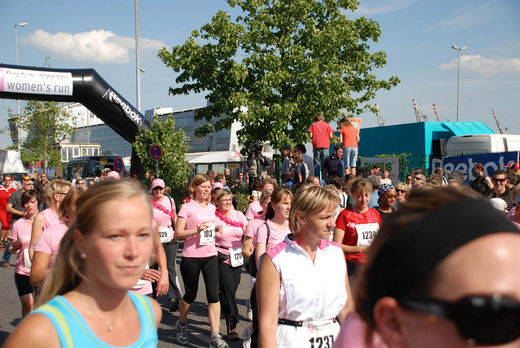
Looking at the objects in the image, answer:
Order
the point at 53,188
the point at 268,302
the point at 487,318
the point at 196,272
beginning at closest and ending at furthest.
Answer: the point at 487,318 < the point at 268,302 < the point at 53,188 < the point at 196,272

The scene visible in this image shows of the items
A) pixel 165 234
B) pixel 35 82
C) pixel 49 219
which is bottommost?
pixel 165 234

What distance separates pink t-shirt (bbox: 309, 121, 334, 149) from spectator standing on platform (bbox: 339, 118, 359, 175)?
38 centimetres

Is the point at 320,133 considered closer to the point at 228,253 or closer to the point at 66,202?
the point at 228,253

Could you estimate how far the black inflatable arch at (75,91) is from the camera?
55.5 feet

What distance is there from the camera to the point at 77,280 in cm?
200

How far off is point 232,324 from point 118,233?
501cm

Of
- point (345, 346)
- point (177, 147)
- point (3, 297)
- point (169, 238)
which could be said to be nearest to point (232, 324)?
point (169, 238)

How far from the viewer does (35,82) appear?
56.2ft

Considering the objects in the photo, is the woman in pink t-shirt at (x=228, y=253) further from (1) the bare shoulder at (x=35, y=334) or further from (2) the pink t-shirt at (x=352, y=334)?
(2) the pink t-shirt at (x=352, y=334)

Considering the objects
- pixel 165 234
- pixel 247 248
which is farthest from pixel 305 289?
pixel 165 234

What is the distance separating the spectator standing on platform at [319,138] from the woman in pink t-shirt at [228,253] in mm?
5196

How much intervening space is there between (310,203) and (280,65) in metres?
15.8

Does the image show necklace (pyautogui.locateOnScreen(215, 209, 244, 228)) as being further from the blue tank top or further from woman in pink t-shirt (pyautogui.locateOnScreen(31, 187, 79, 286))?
the blue tank top

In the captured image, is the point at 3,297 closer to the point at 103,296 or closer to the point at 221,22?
the point at 103,296
